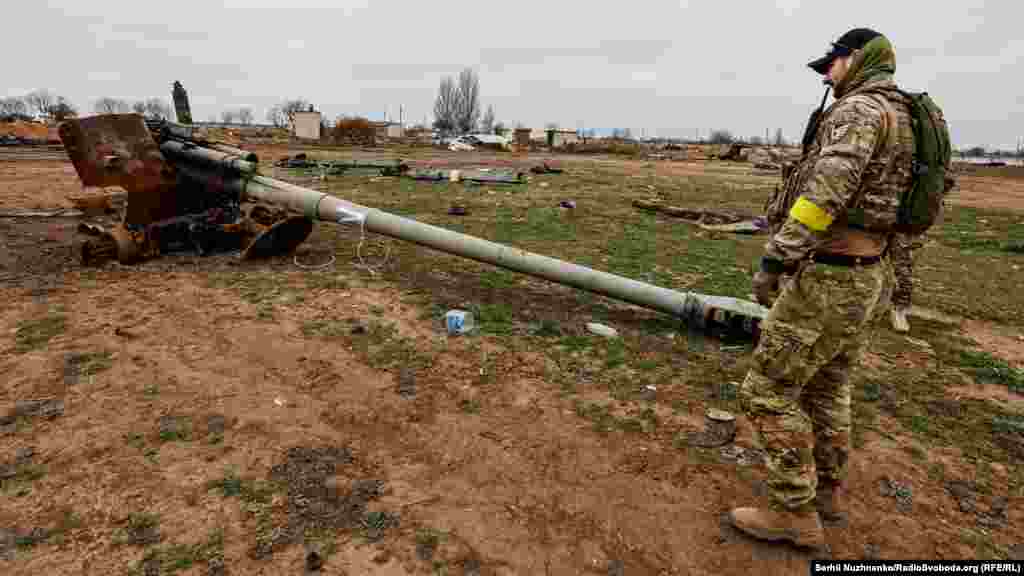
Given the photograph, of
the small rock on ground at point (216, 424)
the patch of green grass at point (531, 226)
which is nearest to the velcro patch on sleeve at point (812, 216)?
the small rock on ground at point (216, 424)

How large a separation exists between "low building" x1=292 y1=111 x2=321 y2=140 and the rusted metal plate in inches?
1601

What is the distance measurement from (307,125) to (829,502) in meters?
47.8

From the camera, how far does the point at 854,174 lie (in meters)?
1.97

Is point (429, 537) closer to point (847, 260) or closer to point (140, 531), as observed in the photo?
point (140, 531)

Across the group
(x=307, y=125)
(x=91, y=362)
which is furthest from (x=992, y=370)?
(x=307, y=125)

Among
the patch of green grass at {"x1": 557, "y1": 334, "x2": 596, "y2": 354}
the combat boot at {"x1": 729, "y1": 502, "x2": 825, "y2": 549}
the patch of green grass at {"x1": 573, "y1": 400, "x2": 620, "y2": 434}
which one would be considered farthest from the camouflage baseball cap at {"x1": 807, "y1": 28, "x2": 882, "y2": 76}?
the patch of green grass at {"x1": 557, "y1": 334, "x2": 596, "y2": 354}

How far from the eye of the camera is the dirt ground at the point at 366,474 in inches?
85.9

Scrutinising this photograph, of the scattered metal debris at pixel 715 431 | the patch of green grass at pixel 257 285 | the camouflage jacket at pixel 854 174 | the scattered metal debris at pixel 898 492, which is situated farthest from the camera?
the patch of green grass at pixel 257 285

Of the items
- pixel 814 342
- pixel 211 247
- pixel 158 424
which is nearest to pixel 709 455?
pixel 814 342

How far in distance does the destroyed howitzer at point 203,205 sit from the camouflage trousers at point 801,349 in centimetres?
249

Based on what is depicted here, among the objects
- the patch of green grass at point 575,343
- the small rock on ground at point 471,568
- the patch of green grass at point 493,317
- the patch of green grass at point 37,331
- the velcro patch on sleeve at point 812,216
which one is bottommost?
the small rock on ground at point 471,568

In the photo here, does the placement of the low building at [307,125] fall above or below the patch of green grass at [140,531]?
above

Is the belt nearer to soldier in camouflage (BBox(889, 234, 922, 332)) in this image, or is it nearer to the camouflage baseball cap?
the camouflage baseball cap

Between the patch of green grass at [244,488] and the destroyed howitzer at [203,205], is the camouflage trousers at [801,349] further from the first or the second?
the destroyed howitzer at [203,205]
